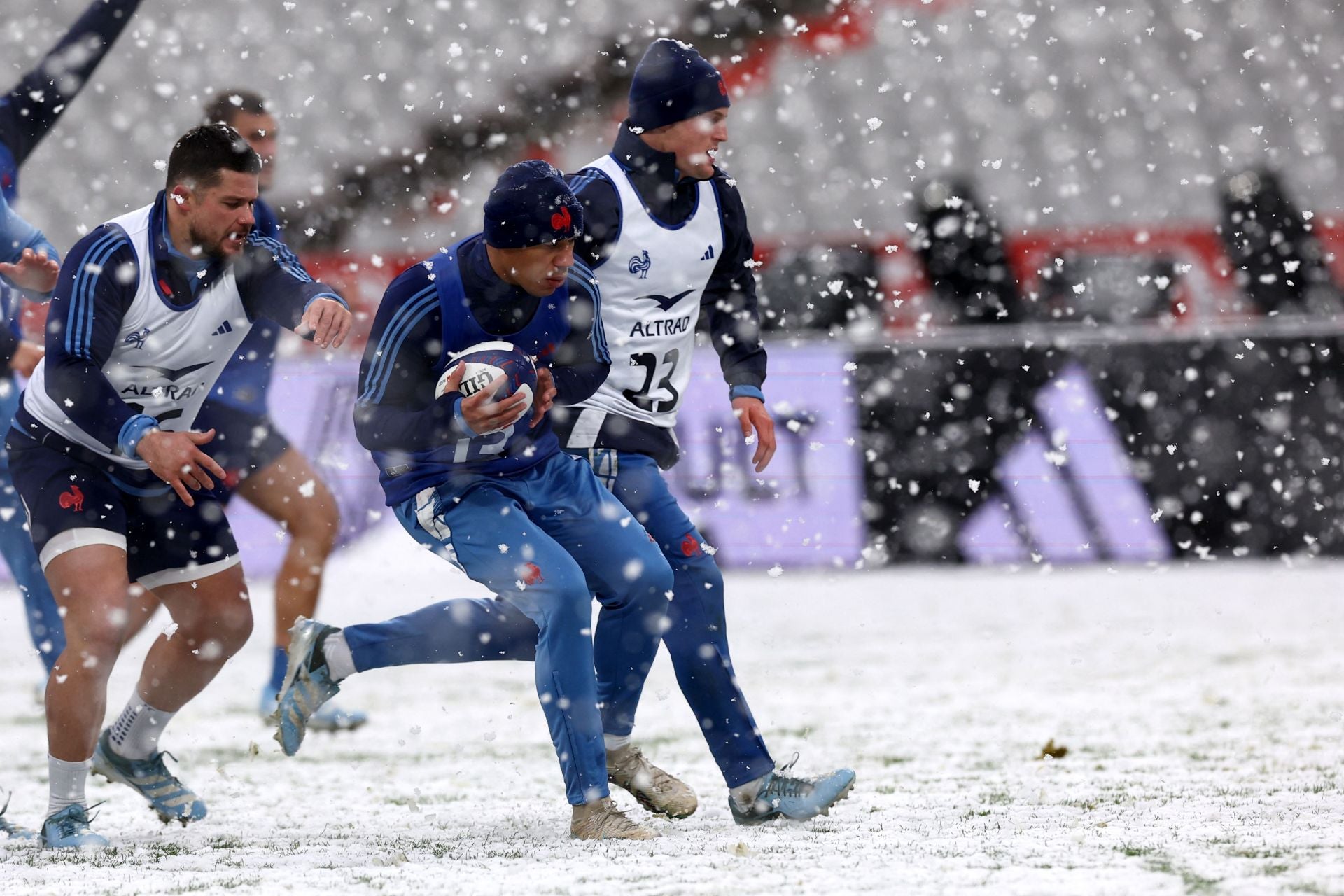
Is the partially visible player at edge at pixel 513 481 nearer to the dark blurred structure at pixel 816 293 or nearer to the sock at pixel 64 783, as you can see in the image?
the sock at pixel 64 783

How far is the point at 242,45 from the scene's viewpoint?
17.2 metres

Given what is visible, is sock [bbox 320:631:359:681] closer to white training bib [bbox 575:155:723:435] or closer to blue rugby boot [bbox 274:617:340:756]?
blue rugby boot [bbox 274:617:340:756]

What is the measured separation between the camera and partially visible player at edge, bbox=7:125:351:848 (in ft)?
12.2

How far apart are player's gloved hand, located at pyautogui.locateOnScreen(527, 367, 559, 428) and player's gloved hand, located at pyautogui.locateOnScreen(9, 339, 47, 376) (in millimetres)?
1836

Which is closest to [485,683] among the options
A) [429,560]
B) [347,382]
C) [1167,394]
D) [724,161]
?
[429,560]

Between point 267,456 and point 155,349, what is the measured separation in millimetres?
1338

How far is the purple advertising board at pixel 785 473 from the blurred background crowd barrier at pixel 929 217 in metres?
0.02

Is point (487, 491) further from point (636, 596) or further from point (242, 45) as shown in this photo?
A: point (242, 45)

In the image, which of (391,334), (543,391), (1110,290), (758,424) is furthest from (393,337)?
(1110,290)

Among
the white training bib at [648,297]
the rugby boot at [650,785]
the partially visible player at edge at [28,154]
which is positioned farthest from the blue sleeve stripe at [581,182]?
the partially visible player at edge at [28,154]

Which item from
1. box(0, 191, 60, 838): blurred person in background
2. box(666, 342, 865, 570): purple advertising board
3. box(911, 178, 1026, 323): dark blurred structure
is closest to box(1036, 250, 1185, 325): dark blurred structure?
box(911, 178, 1026, 323): dark blurred structure

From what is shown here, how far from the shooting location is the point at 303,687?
3.89 metres

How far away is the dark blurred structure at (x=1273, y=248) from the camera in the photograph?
43.5ft

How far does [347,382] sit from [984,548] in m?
4.28
